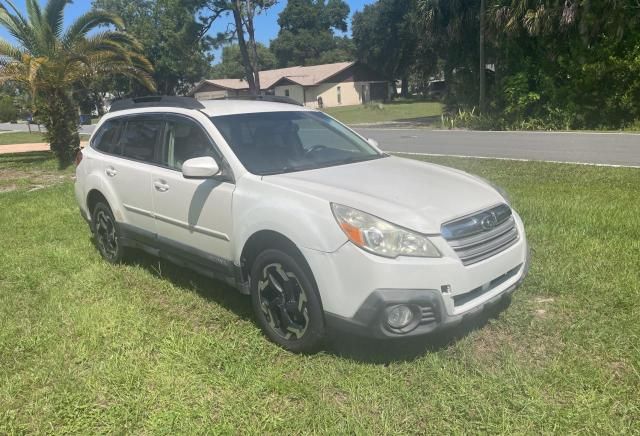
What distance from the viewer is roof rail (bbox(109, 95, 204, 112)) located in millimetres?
4783

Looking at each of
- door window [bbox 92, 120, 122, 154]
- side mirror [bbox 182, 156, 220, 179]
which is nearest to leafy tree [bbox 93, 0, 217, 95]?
door window [bbox 92, 120, 122, 154]

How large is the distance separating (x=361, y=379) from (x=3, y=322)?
2.99 m

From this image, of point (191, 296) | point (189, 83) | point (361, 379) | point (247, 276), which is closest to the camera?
point (361, 379)

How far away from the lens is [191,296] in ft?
15.9

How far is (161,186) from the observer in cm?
472

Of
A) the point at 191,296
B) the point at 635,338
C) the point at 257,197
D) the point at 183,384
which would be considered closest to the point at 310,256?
the point at 257,197

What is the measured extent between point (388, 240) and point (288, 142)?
1642mm

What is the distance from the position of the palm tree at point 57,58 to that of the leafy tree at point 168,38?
2089cm

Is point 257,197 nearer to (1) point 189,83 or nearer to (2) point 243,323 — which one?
(2) point 243,323

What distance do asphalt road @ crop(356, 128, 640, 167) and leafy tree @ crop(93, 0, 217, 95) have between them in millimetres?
24136

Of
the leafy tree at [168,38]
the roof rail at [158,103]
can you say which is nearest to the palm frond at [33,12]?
Result: the roof rail at [158,103]

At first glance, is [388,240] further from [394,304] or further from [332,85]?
[332,85]

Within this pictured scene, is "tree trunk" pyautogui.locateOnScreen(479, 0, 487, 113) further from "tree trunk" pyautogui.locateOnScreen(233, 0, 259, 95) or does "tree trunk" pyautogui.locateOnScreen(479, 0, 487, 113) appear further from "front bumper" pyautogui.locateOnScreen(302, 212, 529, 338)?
"front bumper" pyautogui.locateOnScreen(302, 212, 529, 338)

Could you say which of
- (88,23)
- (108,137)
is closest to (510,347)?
(108,137)
